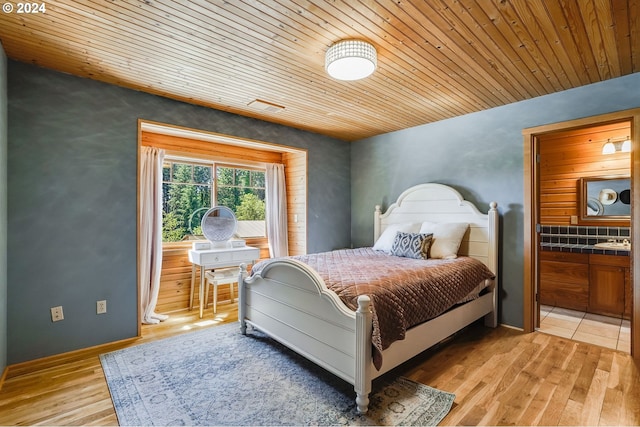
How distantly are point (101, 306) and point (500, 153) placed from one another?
13.7ft

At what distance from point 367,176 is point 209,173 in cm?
229

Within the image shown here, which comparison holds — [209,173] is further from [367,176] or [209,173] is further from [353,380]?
[353,380]

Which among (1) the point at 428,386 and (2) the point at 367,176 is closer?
(1) the point at 428,386

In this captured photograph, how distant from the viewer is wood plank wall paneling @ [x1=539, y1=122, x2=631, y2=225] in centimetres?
371

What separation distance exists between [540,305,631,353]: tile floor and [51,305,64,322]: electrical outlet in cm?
444

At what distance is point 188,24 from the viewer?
1.88 meters

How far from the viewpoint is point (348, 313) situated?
1.87 metres

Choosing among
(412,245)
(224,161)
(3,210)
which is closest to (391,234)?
(412,245)

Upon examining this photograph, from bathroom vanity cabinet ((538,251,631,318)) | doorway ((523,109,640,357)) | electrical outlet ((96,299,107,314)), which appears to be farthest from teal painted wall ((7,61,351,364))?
bathroom vanity cabinet ((538,251,631,318))

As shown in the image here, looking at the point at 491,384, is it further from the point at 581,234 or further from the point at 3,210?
the point at 3,210

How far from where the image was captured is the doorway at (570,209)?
8.36ft

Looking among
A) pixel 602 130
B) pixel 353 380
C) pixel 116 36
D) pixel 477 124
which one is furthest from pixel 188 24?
pixel 602 130

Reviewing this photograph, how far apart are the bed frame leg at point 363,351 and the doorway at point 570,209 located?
221 cm

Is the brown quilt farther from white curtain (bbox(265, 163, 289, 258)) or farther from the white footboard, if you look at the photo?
white curtain (bbox(265, 163, 289, 258))
